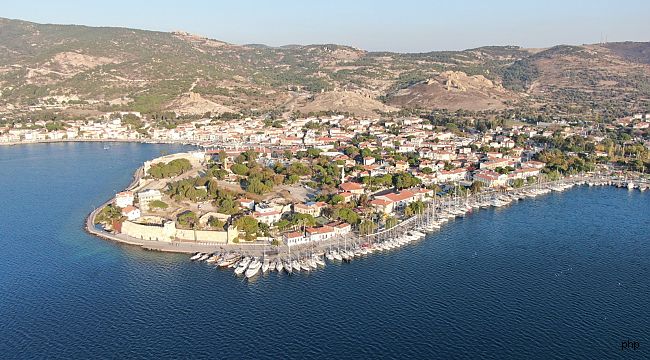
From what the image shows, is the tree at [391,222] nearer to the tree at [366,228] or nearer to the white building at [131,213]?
the tree at [366,228]

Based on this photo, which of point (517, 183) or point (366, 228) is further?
point (517, 183)

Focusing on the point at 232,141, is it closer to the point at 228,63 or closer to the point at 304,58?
the point at 228,63

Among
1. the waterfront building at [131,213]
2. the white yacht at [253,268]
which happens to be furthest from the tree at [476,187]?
the waterfront building at [131,213]

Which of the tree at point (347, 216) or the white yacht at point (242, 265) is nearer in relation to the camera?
the white yacht at point (242, 265)

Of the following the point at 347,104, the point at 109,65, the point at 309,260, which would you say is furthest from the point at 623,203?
the point at 109,65

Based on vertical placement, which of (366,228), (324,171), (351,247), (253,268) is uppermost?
(324,171)

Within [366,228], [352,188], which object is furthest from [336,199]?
[366,228]

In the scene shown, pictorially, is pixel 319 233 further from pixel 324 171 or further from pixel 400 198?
pixel 324 171
